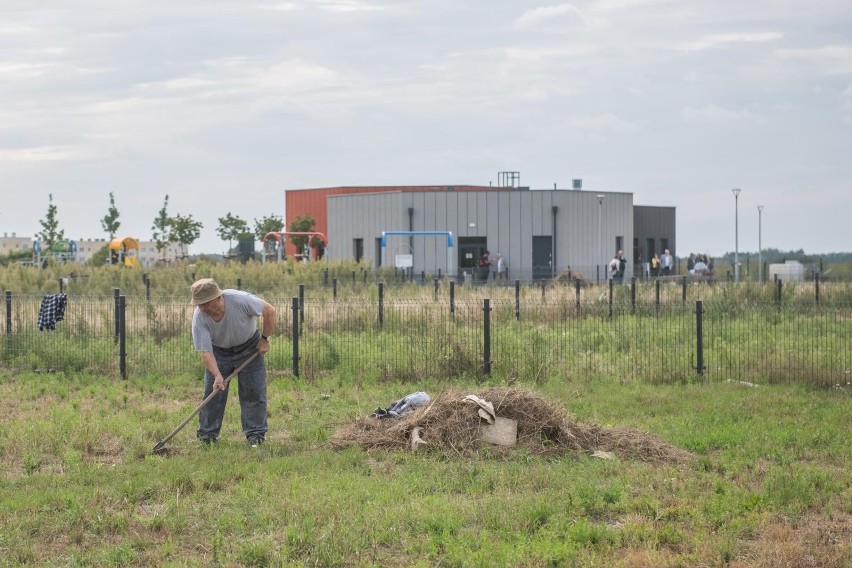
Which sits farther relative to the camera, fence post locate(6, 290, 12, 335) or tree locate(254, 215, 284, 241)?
tree locate(254, 215, 284, 241)

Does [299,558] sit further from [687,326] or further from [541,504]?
[687,326]

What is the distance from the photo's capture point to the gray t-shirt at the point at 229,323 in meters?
10.9

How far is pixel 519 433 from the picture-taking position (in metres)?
10.7

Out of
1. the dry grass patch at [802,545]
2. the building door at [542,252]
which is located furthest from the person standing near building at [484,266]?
the dry grass patch at [802,545]

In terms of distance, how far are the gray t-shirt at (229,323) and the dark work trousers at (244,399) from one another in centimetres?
19

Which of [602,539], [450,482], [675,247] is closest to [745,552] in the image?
[602,539]

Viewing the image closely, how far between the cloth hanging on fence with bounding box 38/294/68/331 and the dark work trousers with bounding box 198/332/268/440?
8.67 m

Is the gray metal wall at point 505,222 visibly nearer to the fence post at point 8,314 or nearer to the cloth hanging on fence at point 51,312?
the fence post at point 8,314

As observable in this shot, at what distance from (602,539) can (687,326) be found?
13515mm

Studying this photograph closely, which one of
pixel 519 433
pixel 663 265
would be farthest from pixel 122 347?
pixel 663 265

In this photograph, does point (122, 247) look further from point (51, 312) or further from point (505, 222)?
point (51, 312)

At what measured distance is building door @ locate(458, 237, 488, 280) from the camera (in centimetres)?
5222

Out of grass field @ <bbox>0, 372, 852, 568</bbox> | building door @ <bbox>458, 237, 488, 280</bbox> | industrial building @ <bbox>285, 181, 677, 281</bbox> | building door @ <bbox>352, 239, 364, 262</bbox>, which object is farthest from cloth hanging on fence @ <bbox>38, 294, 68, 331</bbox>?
building door @ <bbox>352, 239, 364, 262</bbox>

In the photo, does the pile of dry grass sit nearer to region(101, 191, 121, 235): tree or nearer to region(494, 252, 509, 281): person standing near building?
region(494, 252, 509, 281): person standing near building
